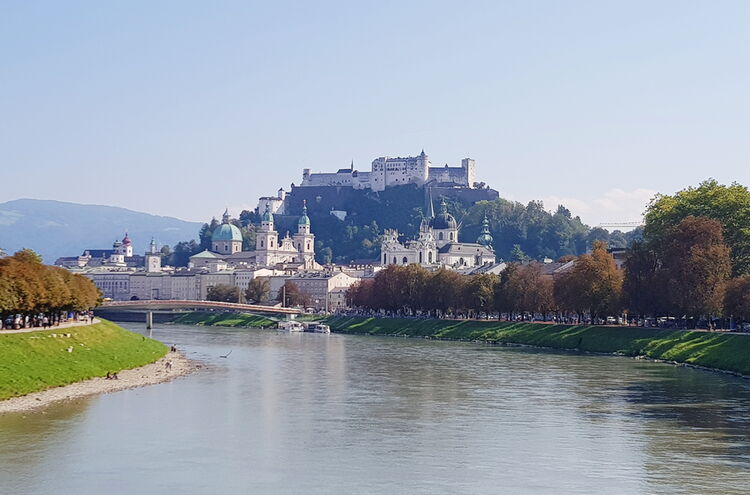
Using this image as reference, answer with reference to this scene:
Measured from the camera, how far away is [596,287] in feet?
254

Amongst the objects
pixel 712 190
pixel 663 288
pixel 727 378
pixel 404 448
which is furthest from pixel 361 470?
pixel 712 190

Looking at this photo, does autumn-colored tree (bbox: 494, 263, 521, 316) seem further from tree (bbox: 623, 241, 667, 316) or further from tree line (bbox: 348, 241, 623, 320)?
tree (bbox: 623, 241, 667, 316)

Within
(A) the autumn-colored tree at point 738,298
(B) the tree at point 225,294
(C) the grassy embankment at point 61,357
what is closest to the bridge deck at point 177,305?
(B) the tree at point 225,294

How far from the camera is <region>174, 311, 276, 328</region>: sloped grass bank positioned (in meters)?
126

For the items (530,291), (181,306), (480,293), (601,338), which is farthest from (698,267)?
(181,306)

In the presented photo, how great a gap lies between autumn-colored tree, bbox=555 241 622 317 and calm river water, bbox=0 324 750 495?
1932 cm

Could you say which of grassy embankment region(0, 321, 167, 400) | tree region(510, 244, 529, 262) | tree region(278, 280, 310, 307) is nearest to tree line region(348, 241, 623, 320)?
tree region(278, 280, 310, 307)

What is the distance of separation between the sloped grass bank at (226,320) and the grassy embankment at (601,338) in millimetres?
15154

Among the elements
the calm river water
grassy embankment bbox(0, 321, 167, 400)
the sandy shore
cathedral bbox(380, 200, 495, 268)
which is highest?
cathedral bbox(380, 200, 495, 268)

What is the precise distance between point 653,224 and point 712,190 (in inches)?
185

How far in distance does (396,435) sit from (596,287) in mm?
43127

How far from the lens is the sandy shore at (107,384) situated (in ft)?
132

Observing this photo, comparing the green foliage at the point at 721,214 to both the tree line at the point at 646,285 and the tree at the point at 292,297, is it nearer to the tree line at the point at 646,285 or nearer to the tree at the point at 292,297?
the tree line at the point at 646,285

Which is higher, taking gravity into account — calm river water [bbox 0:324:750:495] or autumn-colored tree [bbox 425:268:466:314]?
autumn-colored tree [bbox 425:268:466:314]
